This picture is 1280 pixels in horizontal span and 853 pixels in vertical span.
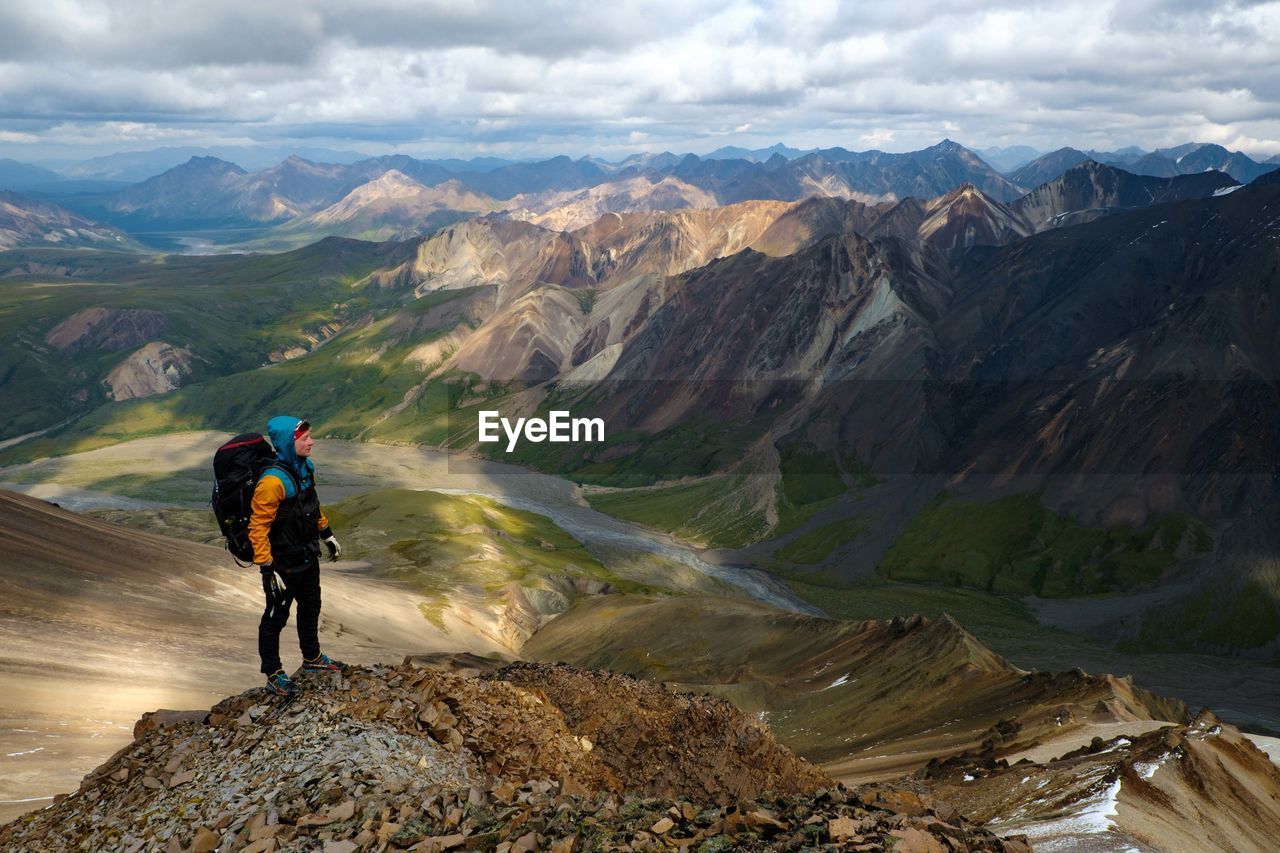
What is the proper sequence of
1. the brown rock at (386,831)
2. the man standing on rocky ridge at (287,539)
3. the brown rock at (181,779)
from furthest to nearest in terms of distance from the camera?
the man standing on rocky ridge at (287,539)
the brown rock at (181,779)
the brown rock at (386,831)

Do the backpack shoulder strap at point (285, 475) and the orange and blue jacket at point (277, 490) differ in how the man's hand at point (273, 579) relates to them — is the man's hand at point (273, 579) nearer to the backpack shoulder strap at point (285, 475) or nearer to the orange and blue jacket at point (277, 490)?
the orange and blue jacket at point (277, 490)

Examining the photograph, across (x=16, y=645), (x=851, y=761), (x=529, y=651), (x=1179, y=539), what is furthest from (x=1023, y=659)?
(x=16, y=645)

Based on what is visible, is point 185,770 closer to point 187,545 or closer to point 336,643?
point 336,643

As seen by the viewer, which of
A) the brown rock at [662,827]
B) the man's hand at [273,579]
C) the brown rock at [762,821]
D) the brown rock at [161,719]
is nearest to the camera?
the brown rock at [762,821]

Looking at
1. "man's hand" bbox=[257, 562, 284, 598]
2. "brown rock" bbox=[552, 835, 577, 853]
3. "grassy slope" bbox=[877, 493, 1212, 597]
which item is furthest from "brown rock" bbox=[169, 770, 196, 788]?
"grassy slope" bbox=[877, 493, 1212, 597]

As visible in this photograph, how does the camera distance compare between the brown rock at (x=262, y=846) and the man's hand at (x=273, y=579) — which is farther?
the man's hand at (x=273, y=579)

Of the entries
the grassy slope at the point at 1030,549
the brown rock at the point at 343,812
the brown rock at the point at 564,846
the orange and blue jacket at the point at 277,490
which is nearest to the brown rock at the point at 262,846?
the brown rock at the point at 343,812

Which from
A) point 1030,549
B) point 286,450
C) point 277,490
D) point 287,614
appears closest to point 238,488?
point 277,490

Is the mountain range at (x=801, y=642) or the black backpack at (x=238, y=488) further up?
the black backpack at (x=238, y=488)

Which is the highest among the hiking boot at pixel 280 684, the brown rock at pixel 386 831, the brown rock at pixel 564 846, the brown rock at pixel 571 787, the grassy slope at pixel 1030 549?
the brown rock at pixel 564 846
